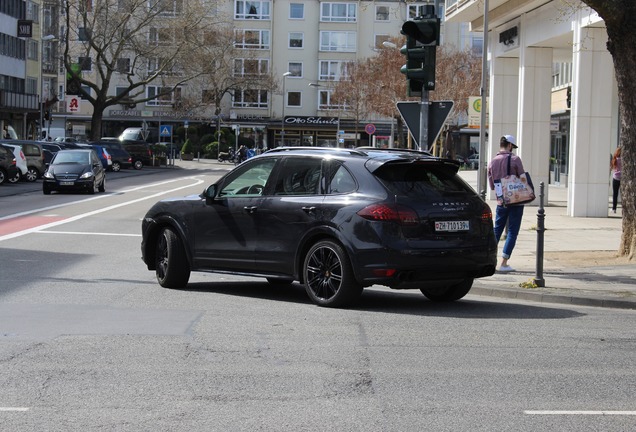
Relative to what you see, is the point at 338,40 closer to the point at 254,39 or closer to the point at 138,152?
the point at 254,39

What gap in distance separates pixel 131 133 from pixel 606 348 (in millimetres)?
78926

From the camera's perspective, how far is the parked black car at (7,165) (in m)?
44.1

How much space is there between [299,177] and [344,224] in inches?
43.9

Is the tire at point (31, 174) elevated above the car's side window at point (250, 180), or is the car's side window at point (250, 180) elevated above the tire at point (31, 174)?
the car's side window at point (250, 180)

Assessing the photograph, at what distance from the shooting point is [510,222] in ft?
50.6

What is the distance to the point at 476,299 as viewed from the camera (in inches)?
508

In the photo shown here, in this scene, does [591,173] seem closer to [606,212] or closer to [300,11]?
[606,212]

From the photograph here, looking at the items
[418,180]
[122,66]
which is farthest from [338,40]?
[418,180]

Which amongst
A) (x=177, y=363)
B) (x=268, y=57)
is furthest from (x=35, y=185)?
(x=268, y=57)

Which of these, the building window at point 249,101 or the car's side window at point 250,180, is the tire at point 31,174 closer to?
the car's side window at point 250,180

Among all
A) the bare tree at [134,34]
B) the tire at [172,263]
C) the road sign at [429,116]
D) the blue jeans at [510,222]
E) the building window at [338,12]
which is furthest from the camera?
the building window at [338,12]

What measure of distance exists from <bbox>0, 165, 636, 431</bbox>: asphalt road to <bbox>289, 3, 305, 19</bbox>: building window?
3599 inches

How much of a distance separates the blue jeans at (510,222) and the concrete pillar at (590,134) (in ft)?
44.4

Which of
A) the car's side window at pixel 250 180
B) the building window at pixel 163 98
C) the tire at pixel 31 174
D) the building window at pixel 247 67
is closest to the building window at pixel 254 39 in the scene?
the building window at pixel 247 67
